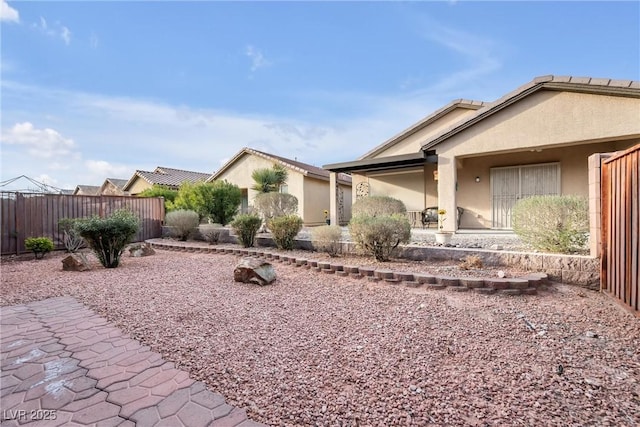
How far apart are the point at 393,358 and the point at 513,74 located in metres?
12.1

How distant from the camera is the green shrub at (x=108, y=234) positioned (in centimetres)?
712

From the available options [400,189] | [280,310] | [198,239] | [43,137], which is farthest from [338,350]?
[43,137]

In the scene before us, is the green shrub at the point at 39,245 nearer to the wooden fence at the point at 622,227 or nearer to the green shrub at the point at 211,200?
the green shrub at the point at 211,200

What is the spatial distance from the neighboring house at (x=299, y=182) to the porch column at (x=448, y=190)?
23.5 feet

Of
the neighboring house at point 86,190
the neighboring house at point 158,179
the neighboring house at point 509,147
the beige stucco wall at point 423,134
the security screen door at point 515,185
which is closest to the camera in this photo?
the neighboring house at point 509,147

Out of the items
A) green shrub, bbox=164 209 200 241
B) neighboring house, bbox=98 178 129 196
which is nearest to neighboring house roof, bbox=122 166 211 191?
neighboring house, bbox=98 178 129 196

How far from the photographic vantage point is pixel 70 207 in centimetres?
1110

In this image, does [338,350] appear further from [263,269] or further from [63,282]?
[63,282]

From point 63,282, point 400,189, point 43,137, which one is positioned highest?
point 43,137

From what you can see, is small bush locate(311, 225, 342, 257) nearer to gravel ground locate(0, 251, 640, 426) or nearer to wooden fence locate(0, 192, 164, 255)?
gravel ground locate(0, 251, 640, 426)

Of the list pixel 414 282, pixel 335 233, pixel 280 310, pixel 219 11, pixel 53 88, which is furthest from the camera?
pixel 53 88

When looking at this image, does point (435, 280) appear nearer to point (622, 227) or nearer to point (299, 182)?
point (622, 227)

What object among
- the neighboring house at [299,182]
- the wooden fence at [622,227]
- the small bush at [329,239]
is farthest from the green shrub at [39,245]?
the wooden fence at [622,227]

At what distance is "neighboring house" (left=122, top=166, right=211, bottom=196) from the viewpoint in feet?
75.5
